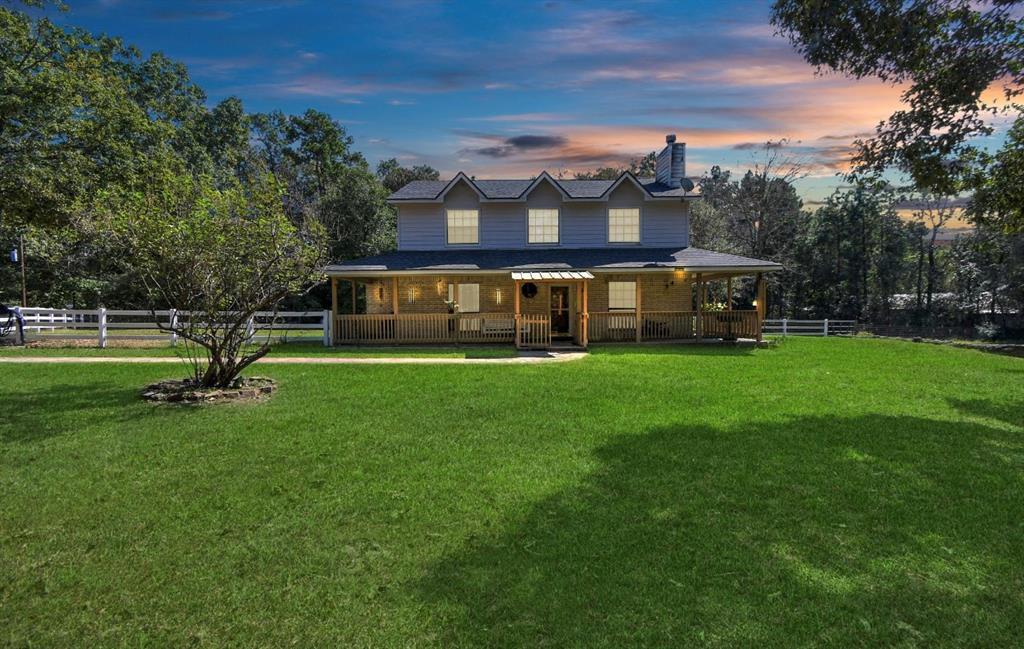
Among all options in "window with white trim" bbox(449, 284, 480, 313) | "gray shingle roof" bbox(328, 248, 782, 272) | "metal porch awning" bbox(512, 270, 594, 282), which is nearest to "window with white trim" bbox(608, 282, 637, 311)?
"gray shingle roof" bbox(328, 248, 782, 272)

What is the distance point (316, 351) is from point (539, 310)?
8755 mm

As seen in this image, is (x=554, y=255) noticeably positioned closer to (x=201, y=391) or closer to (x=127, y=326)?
(x=201, y=391)

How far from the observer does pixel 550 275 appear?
17.8 m

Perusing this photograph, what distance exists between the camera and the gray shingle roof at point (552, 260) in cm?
1839

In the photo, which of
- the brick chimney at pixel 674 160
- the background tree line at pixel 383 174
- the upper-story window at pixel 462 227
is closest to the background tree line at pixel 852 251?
the background tree line at pixel 383 174

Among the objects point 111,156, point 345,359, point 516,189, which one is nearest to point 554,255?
point 516,189

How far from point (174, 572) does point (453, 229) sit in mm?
18610

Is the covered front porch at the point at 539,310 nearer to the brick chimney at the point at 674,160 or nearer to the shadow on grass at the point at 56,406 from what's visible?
the brick chimney at the point at 674,160

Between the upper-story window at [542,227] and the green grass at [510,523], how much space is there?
13.1 metres

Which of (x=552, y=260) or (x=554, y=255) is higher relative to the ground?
(x=554, y=255)

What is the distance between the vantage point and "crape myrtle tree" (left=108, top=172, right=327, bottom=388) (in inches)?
369

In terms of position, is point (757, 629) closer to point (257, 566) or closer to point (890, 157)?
point (257, 566)

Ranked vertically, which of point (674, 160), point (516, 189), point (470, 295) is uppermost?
point (674, 160)

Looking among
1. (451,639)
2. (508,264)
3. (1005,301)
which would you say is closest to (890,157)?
(451,639)
